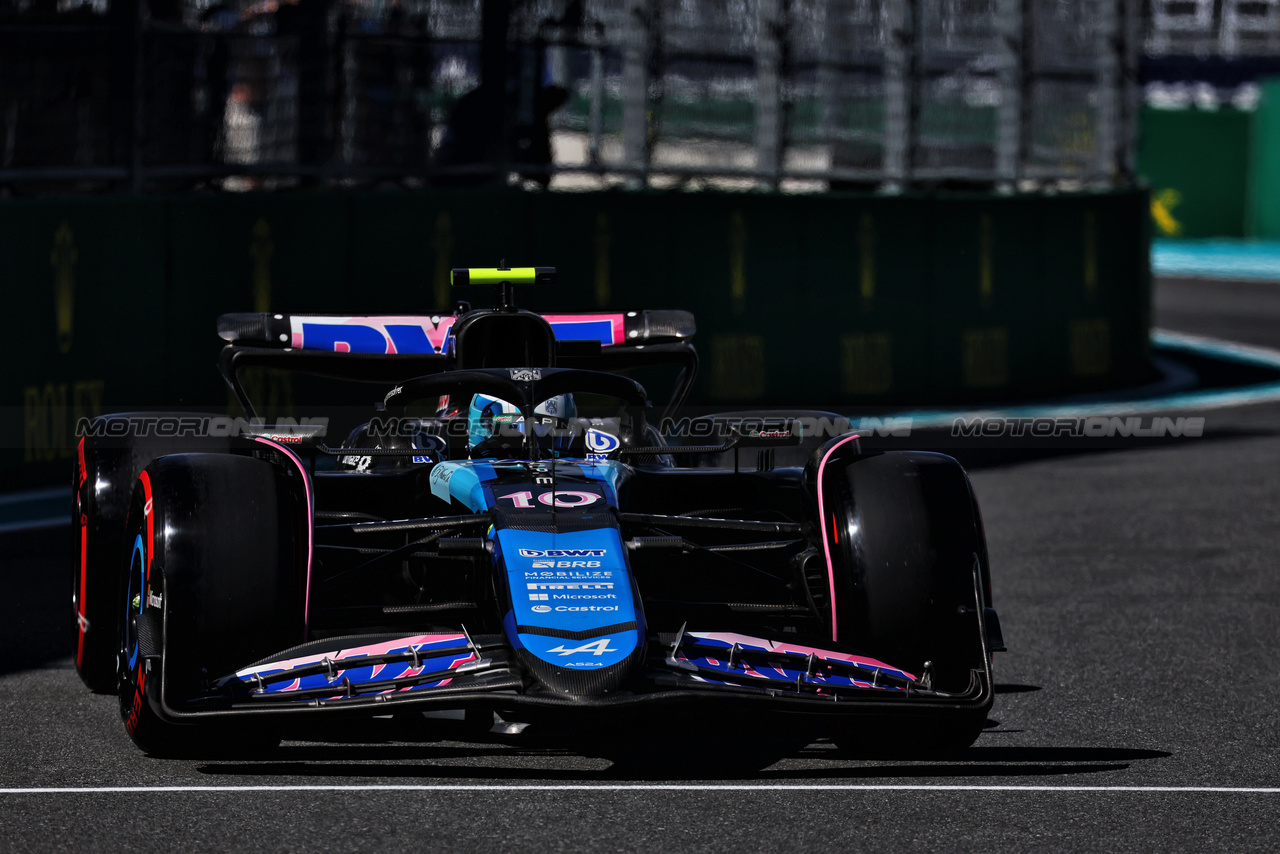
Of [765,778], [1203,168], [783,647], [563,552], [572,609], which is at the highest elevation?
[1203,168]

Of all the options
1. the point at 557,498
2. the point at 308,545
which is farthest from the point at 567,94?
the point at 308,545

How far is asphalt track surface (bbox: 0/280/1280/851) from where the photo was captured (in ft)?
16.3

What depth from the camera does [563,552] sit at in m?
5.71

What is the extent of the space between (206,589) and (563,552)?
95cm

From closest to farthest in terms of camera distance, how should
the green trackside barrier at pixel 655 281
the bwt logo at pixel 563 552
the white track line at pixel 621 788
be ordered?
the white track line at pixel 621 788 < the bwt logo at pixel 563 552 < the green trackside barrier at pixel 655 281

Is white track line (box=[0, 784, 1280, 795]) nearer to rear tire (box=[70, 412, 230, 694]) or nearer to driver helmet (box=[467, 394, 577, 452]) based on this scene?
rear tire (box=[70, 412, 230, 694])

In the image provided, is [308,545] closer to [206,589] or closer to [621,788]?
[206,589]

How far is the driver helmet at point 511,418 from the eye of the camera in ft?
22.5

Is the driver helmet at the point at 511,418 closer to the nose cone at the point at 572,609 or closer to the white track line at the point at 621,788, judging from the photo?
the nose cone at the point at 572,609

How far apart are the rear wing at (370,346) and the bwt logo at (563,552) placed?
1721 mm

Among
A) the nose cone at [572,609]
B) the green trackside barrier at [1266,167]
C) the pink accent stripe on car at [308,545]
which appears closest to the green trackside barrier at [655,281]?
the pink accent stripe on car at [308,545]

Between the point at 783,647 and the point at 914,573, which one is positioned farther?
the point at 914,573

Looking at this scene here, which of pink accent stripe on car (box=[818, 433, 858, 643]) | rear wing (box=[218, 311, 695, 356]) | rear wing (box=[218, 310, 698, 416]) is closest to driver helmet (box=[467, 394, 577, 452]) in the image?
rear wing (box=[218, 310, 698, 416])

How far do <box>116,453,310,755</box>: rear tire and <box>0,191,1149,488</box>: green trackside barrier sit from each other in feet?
11.6
